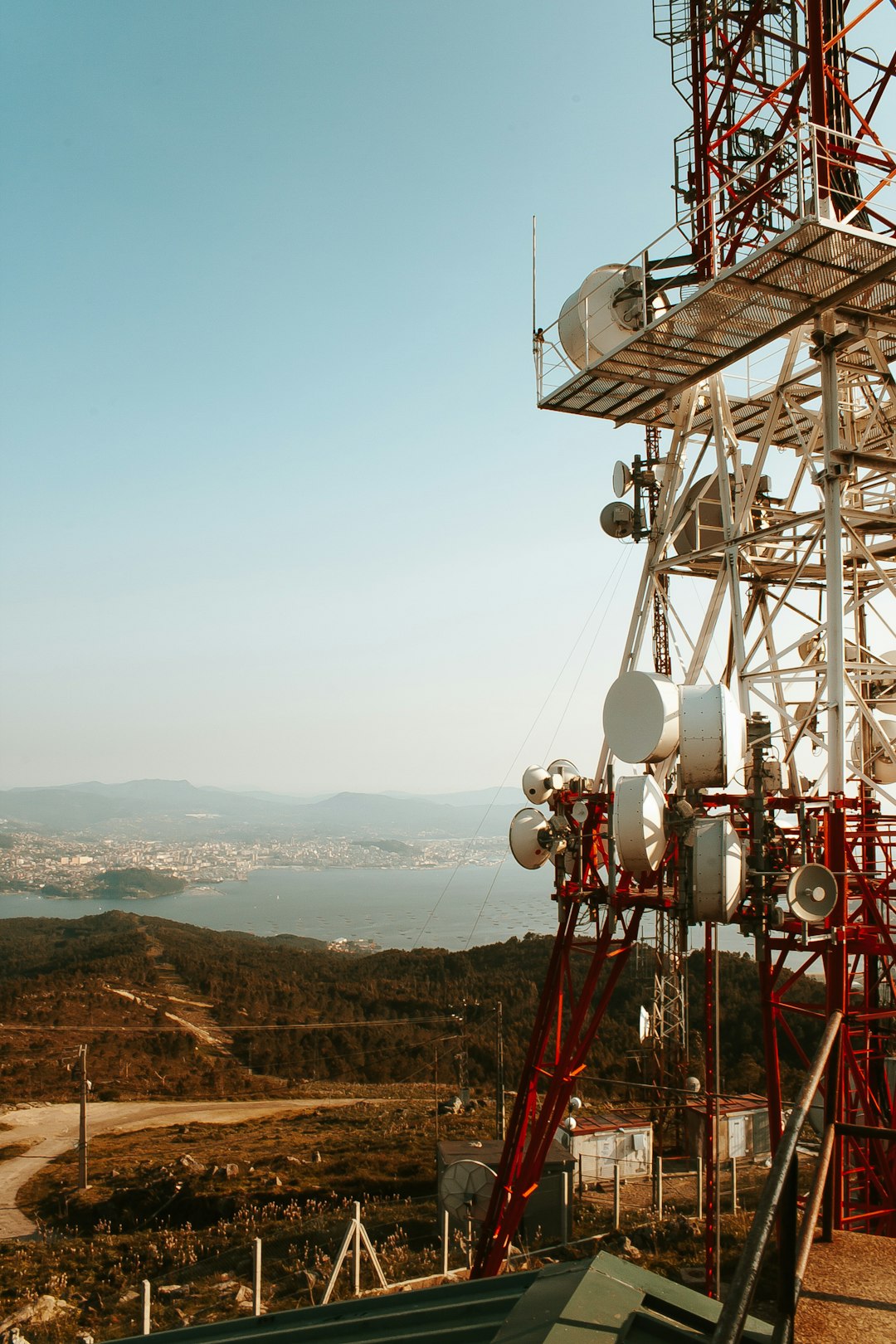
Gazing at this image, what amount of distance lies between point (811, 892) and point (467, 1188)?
8.69 metres

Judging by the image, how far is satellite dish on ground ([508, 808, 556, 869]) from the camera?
39.3ft

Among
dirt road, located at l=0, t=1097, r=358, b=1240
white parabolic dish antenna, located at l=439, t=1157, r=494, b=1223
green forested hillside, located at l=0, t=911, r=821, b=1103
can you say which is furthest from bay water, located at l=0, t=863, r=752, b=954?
white parabolic dish antenna, located at l=439, t=1157, r=494, b=1223

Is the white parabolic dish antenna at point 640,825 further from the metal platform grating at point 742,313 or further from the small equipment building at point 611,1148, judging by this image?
the small equipment building at point 611,1148

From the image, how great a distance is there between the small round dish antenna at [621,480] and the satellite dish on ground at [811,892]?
675 cm

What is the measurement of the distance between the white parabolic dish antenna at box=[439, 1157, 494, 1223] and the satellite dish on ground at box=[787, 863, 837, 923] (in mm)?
8149

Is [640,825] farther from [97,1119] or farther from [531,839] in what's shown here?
[97,1119]

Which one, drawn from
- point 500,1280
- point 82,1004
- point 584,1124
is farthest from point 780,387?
point 82,1004

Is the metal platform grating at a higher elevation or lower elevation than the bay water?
higher

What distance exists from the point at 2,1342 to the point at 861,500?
14.6 m

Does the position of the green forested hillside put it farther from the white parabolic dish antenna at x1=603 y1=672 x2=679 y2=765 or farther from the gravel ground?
the gravel ground

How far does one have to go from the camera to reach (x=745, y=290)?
9312 millimetres

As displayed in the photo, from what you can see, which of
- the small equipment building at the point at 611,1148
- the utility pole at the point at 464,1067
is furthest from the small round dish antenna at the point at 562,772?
the utility pole at the point at 464,1067

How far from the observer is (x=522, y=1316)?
11.9ft

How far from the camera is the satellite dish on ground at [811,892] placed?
8375mm
